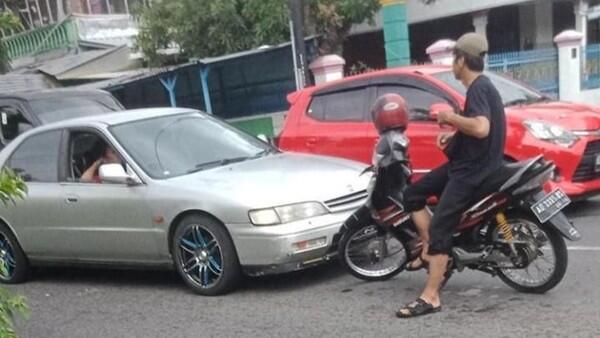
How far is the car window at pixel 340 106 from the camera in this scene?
8922mm

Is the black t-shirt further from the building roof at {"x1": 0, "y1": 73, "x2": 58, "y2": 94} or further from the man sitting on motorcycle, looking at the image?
the building roof at {"x1": 0, "y1": 73, "x2": 58, "y2": 94}

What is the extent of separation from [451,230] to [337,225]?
1.17 metres

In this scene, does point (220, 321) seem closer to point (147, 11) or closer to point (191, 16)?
point (191, 16)

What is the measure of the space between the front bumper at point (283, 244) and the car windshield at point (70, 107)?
5.46 m

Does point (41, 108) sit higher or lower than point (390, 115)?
lower

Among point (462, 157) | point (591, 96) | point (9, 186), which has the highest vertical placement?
point (9, 186)

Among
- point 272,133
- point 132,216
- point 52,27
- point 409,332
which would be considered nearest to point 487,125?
point 409,332

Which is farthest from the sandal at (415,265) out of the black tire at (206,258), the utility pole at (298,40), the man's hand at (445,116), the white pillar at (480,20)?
the white pillar at (480,20)

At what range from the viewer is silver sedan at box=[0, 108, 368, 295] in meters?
6.14

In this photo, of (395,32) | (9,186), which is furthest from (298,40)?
(9,186)

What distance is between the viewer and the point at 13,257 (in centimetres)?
766

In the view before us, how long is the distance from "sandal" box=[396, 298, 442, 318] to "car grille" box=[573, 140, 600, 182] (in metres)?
3.06

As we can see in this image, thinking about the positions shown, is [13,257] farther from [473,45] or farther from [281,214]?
[473,45]

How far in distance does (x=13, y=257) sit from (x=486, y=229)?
178 inches
